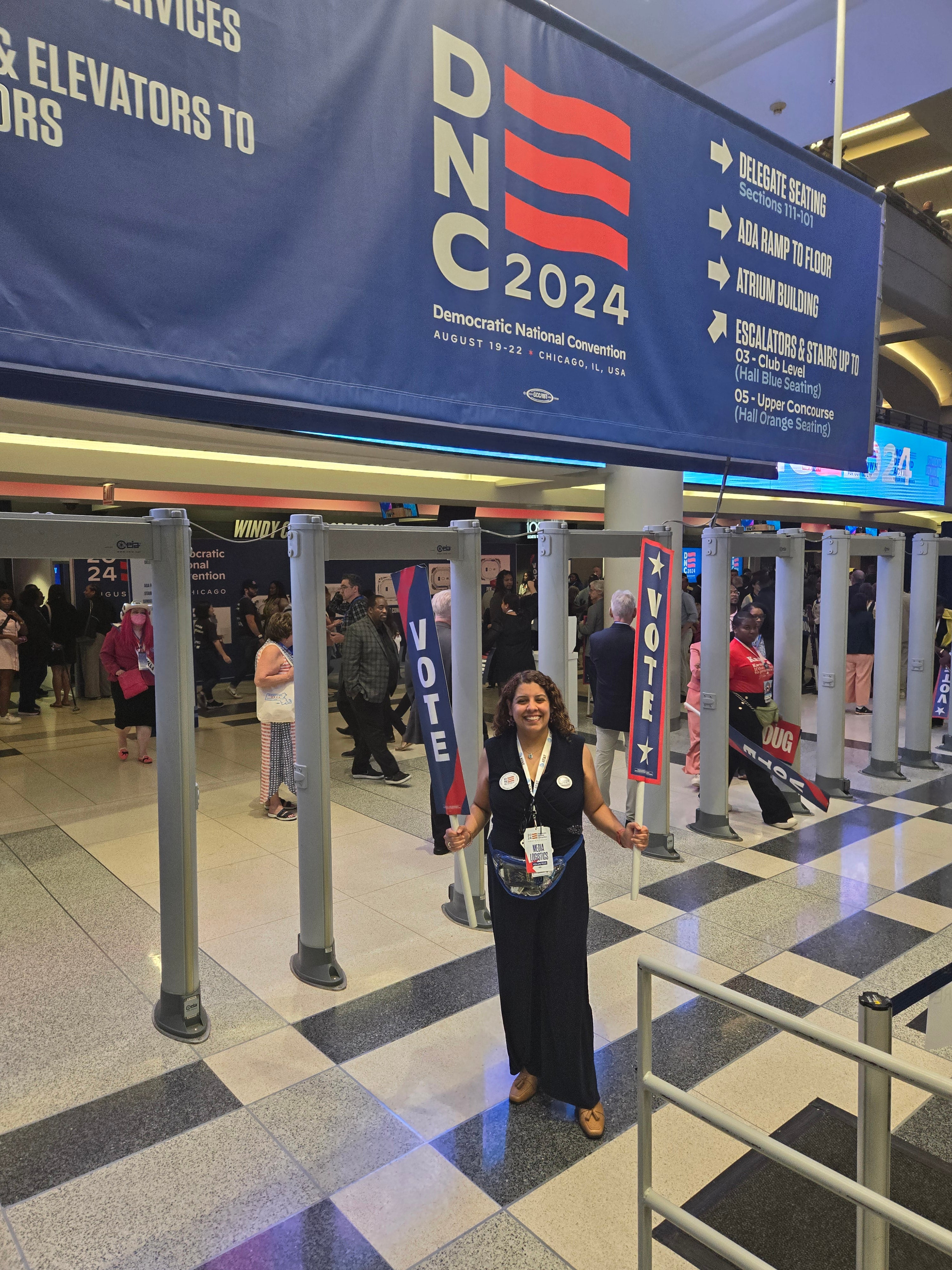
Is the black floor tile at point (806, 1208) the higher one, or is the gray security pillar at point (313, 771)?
the gray security pillar at point (313, 771)

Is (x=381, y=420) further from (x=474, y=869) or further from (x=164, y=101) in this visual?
(x=474, y=869)

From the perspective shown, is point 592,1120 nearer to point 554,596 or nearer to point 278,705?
point 554,596

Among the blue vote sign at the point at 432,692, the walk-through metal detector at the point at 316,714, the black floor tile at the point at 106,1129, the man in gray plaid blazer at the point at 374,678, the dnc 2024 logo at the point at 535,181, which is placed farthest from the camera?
the man in gray plaid blazer at the point at 374,678

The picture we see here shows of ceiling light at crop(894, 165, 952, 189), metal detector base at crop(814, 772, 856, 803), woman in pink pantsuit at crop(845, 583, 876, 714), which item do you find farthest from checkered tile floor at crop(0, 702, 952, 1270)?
ceiling light at crop(894, 165, 952, 189)

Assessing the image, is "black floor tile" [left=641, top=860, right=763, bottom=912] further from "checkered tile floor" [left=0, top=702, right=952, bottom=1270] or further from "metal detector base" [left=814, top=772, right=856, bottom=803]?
"metal detector base" [left=814, top=772, right=856, bottom=803]

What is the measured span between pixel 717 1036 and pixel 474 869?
68.5 inches

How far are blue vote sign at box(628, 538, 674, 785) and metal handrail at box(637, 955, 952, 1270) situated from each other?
9.62 feet

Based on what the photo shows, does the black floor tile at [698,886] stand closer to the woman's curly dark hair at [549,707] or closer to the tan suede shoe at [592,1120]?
the tan suede shoe at [592,1120]

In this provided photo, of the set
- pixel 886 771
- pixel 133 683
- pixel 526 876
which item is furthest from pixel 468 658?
pixel 886 771

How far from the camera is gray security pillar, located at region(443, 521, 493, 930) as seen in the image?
15.8ft

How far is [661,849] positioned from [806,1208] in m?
3.33

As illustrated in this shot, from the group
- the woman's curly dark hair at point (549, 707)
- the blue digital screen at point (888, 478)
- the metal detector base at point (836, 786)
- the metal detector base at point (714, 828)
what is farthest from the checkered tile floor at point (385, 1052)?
the blue digital screen at point (888, 478)

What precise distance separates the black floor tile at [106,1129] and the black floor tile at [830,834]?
4171mm

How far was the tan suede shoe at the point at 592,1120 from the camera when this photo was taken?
305 centimetres
